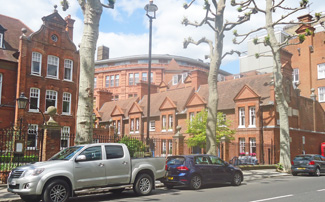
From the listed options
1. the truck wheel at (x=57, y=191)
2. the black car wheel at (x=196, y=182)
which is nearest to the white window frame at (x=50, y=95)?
the black car wheel at (x=196, y=182)

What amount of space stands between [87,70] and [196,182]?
21.2 feet

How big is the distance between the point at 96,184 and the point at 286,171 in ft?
52.3

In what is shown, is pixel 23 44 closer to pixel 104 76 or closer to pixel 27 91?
pixel 27 91

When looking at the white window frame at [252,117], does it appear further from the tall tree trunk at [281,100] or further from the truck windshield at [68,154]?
the truck windshield at [68,154]

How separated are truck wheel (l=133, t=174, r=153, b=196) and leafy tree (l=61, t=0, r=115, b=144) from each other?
8.65 feet

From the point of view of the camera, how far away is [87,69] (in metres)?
12.5

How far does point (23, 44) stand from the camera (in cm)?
2819

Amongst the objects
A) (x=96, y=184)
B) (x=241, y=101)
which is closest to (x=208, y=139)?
(x=96, y=184)

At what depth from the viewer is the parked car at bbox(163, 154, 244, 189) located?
1309 centimetres

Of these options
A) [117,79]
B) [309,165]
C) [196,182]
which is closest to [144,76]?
[117,79]

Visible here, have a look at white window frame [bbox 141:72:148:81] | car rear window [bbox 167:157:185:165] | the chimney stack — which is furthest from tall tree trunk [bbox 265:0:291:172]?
white window frame [bbox 141:72:148:81]

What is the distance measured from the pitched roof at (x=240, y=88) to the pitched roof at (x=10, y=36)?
20.4m

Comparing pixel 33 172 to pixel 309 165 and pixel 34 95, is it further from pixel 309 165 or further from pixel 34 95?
pixel 34 95

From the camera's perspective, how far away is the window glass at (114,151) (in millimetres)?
10578
